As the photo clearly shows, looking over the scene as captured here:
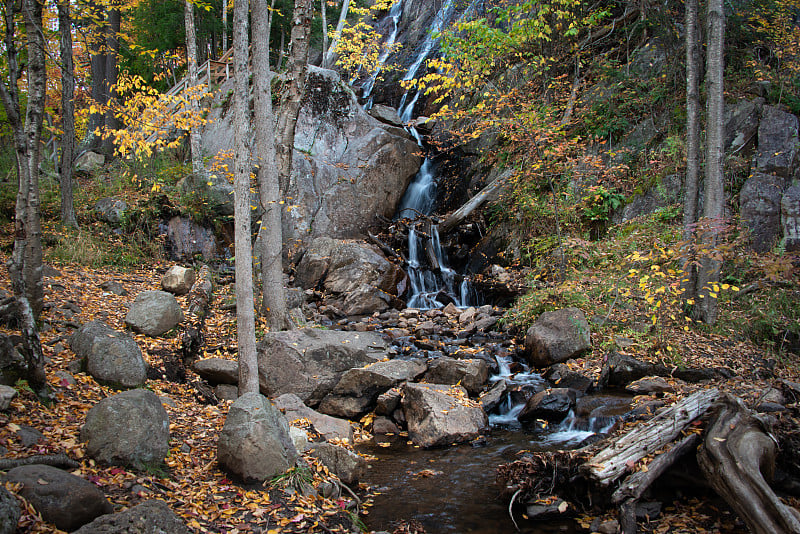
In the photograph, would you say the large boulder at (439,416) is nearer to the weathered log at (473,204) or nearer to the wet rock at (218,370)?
the wet rock at (218,370)

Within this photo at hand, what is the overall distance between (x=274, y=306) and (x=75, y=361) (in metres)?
3.13

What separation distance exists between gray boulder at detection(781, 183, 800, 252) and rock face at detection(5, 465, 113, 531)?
440 inches

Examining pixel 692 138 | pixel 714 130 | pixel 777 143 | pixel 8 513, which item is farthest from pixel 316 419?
pixel 777 143

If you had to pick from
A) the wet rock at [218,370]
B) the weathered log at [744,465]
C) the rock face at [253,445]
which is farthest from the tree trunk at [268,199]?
the weathered log at [744,465]

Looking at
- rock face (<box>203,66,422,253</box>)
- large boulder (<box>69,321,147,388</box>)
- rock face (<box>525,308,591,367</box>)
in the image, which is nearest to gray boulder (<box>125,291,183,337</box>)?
large boulder (<box>69,321,147,388</box>)

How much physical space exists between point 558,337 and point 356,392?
12.9 ft

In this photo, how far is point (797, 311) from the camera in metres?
7.66

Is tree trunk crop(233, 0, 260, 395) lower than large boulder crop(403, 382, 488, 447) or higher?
higher

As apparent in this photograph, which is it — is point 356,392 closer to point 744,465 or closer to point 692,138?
point 744,465

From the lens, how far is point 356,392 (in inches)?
277

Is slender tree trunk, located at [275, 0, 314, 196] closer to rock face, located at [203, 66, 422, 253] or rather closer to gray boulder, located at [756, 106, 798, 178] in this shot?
rock face, located at [203, 66, 422, 253]

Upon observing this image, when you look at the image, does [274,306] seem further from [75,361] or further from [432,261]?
[432,261]

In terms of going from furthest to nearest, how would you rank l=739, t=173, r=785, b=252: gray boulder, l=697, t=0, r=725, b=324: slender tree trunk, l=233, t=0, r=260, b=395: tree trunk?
l=739, t=173, r=785, b=252: gray boulder, l=697, t=0, r=725, b=324: slender tree trunk, l=233, t=0, r=260, b=395: tree trunk

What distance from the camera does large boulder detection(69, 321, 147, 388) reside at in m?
5.38
